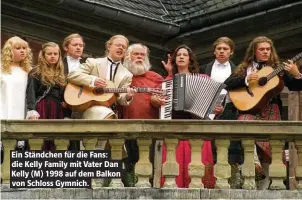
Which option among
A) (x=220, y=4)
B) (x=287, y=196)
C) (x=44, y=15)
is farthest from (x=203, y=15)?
(x=287, y=196)

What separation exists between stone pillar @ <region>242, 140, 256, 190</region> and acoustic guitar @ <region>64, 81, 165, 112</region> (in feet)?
3.02

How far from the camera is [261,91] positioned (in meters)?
12.7

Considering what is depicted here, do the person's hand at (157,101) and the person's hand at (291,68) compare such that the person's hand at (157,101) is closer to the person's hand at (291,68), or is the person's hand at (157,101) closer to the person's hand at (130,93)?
the person's hand at (130,93)

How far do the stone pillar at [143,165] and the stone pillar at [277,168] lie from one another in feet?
3.57

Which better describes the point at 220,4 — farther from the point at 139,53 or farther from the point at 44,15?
the point at 139,53

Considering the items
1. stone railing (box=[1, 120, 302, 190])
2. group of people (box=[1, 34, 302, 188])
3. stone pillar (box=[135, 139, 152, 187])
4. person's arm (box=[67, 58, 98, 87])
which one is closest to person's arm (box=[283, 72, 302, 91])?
group of people (box=[1, 34, 302, 188])

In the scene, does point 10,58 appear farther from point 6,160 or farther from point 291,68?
point 291,68

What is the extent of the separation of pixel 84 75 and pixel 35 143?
81 centimetres

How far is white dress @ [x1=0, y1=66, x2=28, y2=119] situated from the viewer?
1279cm

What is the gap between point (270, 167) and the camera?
1232 cm

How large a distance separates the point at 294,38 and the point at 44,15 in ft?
10.4

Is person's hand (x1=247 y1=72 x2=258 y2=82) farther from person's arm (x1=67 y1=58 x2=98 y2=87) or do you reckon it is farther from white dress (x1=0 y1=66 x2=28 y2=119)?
white dress (x1=0 y1=66 x2=28 y2=119)

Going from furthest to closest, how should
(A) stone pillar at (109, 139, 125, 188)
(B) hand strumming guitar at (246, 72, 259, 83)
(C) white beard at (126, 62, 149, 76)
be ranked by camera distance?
(C) white beard at (126, 62, 149, 76)
(B) hand strumming guitar at (246, 72, 259, 83)
(A) stone pillar at (109, 139, 125, 188)

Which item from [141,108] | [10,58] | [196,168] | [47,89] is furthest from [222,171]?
[10,58]
